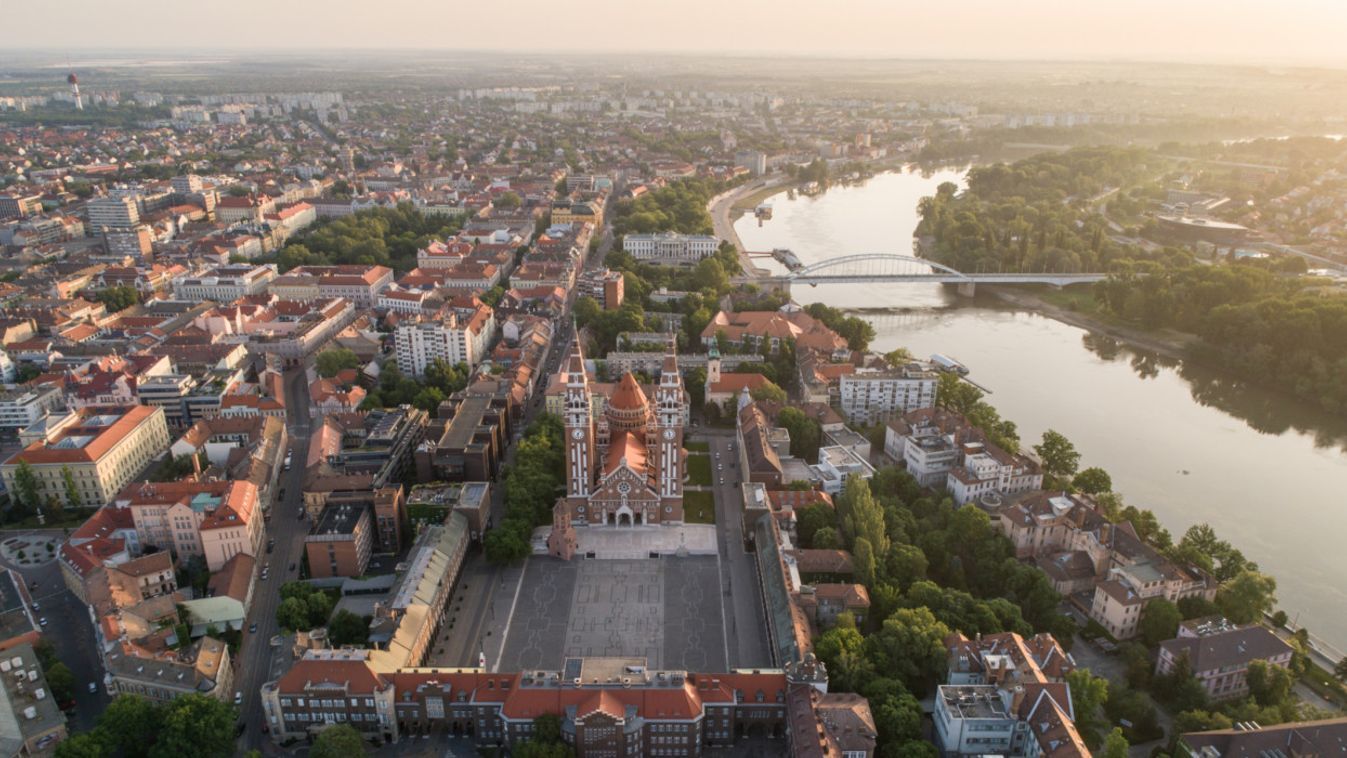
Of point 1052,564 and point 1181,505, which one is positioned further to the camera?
point 1181,505

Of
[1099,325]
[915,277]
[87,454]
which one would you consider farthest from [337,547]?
→ [1099,325]

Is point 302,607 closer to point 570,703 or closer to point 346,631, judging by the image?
point 346,631

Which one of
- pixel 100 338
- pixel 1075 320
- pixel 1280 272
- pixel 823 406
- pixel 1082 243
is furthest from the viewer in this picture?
pixel 1082 243

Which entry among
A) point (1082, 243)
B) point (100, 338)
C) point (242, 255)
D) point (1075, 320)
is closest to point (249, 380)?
point (100, 338)

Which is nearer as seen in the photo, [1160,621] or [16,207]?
[1160,621]

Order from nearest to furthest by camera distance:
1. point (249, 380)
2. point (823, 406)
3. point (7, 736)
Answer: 1. point (7, 736)
2. point (823, 406)
3. point (249, 380)

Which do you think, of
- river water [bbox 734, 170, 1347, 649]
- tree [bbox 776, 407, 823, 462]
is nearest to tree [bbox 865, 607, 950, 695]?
river water [bbox 734, 170, 1347, 649]

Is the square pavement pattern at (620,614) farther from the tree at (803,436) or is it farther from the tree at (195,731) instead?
the tree at (803,436)

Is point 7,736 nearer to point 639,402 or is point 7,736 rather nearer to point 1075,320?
point 639,402
